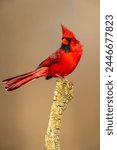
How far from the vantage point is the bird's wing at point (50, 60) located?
2123mm

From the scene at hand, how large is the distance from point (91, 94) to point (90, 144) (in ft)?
1.08

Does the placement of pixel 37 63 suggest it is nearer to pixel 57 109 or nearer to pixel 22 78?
pixel 22 78

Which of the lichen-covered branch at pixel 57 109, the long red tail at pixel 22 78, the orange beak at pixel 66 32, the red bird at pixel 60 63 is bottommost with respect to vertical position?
the lichen-covered branch at pixel 57 109

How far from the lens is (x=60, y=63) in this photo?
214 centimetres

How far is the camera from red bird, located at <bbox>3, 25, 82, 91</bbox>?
2.12 metres

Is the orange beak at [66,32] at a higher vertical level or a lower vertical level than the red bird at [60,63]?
higher

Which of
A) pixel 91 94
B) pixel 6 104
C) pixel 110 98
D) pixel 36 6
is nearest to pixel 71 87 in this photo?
pixel 91 94

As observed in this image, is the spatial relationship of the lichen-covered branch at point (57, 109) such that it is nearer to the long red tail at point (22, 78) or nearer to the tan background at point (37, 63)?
the tan background at point (37, 63)

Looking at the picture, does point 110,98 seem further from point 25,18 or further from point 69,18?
point 25,18

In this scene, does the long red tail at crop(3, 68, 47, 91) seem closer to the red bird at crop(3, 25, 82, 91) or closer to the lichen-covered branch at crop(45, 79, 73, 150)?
the red bird at crop(3, 25, 82, 91)

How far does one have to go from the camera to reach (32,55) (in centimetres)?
213

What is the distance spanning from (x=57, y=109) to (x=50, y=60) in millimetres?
325

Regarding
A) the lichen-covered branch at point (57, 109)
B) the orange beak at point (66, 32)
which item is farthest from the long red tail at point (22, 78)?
the orange beak at point (66, 32)

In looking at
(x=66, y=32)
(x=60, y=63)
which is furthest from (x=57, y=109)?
(x=66, y=32)
